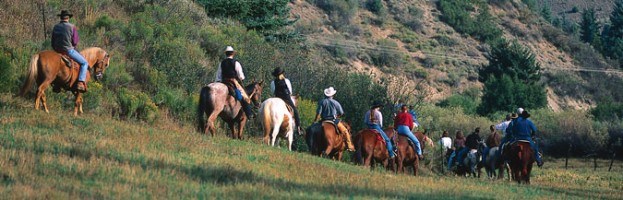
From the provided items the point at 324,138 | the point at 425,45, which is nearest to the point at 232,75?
the point at 324,138

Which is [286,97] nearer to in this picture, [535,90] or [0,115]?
[0,115]

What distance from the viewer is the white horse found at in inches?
947

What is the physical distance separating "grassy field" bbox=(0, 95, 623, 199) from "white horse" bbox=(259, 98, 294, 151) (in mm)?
2707

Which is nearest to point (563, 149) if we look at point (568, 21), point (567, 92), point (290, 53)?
point (290, 53)

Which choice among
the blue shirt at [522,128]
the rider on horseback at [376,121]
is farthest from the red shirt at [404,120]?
the blue shirt at [522,128]

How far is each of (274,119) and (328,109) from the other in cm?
135

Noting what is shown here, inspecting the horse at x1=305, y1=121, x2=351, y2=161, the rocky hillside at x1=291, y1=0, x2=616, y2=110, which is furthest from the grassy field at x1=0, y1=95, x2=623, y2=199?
the rocky hillside at x1=291, y1=0, x2=616, y2=110

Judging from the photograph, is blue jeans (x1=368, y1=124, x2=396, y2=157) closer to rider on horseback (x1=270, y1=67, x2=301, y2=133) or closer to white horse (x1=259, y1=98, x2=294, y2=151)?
rider on horseback (x1=270, y1=67, x2=301, y2=133)

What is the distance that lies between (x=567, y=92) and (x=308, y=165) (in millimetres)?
73951

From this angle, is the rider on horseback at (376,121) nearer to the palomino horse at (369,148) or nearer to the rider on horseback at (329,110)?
the palomino horse at (369,148)

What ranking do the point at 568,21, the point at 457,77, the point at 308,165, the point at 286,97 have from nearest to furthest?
1. the point at 308,165
2. the point at 286,97
3. the point at 457,77
4. the point at 568,21

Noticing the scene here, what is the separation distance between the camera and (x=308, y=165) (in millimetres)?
18766

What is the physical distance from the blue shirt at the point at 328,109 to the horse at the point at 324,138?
0.60 ft

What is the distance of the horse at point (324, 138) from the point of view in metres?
24.0
